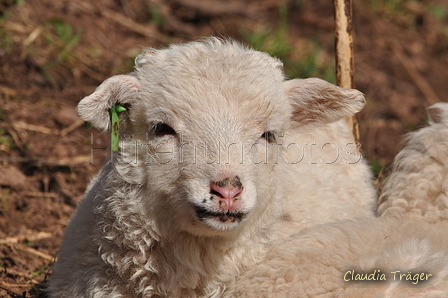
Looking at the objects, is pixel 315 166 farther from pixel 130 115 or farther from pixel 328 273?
pixel 130 115

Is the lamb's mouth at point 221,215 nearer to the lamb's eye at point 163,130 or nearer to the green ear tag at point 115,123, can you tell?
the lamb's eye at point 163,130

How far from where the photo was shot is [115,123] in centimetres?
324

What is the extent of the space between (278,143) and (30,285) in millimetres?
2091

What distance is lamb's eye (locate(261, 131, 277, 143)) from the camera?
130 inches

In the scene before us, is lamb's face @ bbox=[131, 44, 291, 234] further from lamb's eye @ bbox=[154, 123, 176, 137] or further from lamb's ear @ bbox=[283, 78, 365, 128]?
lamb's ear @ bbox=[283, 78, 365, 128]

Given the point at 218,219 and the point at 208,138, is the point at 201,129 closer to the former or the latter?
the point at 208,138

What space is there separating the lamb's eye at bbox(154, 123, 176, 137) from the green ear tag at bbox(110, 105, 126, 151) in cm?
24

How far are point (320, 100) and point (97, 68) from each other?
4196mm

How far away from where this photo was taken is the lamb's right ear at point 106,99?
3062 millimetres

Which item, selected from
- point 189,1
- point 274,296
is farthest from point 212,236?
point 189,1

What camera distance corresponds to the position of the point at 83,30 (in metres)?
7.52

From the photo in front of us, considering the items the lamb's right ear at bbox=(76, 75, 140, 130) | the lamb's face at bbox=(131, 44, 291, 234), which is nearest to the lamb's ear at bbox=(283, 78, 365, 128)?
the lamb's face at bbox=(131, 44, 291, 234)

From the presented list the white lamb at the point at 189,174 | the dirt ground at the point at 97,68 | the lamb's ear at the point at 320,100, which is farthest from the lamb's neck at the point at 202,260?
the dirt ground at the point at 97,68

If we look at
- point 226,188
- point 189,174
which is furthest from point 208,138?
point 226,188
